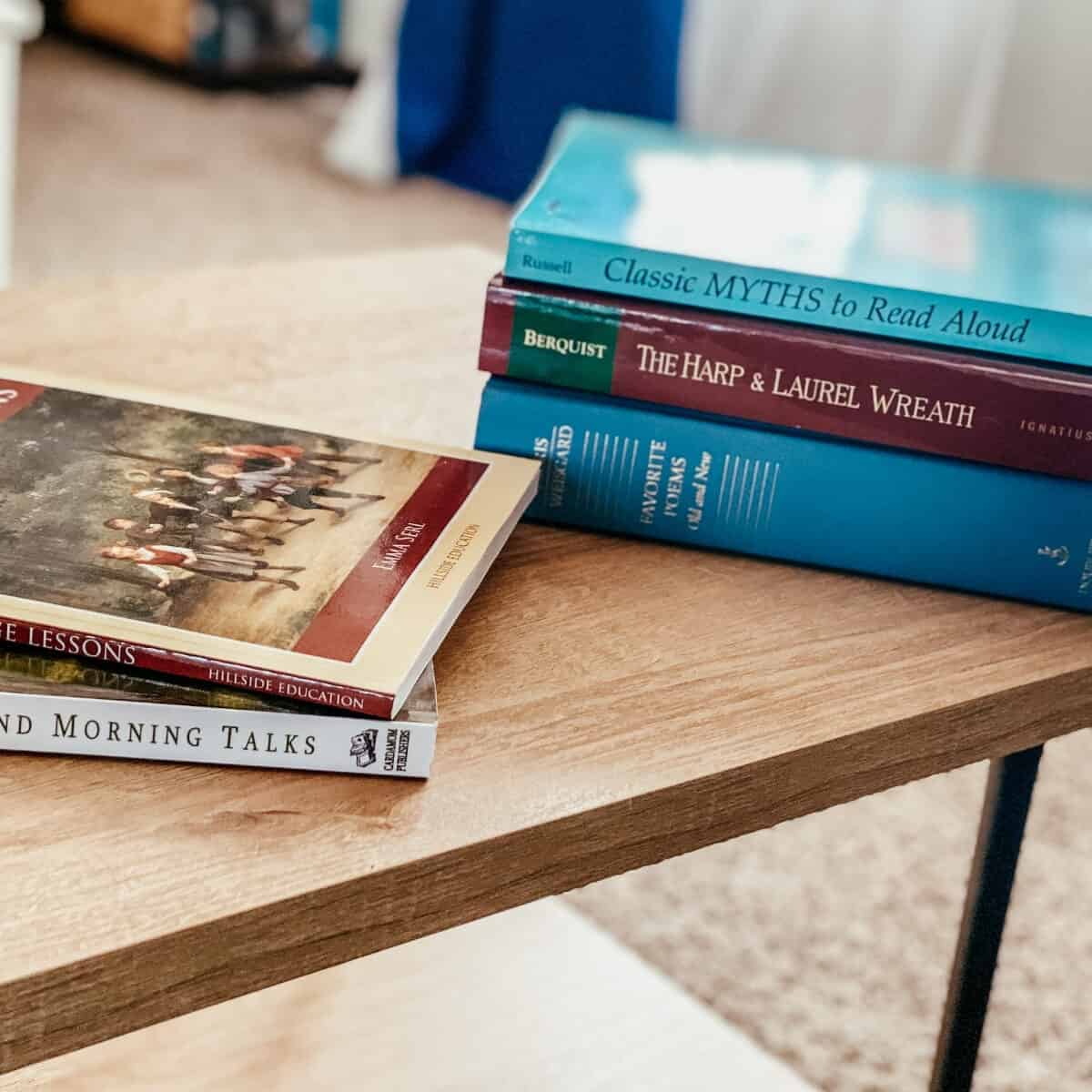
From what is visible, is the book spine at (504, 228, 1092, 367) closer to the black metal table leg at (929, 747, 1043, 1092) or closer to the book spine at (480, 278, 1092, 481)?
the book spine at (480, 278, 1092, 481)

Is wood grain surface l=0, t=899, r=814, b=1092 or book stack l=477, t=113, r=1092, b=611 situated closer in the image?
book stack l=477, t=113, r=1092, b=611

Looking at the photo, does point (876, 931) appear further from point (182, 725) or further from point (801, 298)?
point (182, 725)

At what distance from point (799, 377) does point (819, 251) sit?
0.06 m

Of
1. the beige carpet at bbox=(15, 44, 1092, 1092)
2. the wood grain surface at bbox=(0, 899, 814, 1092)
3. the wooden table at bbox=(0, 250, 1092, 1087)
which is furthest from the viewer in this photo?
the beige carpet at bbox=(15, 44, 1092, 1092)

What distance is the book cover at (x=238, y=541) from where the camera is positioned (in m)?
0.49

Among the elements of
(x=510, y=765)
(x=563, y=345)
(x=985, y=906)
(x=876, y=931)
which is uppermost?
(x=563, y=345)

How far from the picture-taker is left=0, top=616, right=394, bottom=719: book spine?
1.57 ft

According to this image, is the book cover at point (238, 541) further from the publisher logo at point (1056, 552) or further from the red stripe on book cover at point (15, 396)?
the publisher logo at point (1056, 552)

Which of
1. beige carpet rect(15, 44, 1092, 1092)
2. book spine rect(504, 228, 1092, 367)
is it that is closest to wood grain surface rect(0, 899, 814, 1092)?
beige carpet rect(15, 44, 1092, 1092)

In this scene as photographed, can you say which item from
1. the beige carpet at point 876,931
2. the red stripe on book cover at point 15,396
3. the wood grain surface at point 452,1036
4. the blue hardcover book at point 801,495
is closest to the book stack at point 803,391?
the blue hardcover book at point 801,495

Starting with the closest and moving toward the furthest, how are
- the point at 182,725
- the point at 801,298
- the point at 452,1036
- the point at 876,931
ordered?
1. the point at 182,725
2. the point at 801,298
3. the point at 452,1036
4. the point at 876,931

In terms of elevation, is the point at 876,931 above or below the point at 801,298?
below

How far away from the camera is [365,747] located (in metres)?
0.49

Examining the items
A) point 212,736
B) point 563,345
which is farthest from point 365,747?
point 563,345
